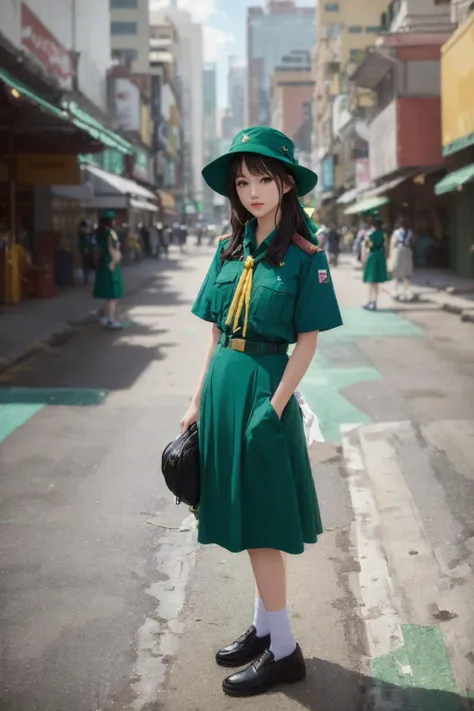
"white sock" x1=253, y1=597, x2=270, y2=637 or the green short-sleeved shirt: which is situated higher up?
the green short-sleeved shirt

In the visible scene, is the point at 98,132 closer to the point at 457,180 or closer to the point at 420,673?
the point at 457,180

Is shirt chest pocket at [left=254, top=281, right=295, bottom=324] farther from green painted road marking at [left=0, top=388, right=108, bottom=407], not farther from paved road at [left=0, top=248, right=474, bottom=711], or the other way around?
green painted road marking at [left=0, top=388, right=108, bottom=407]

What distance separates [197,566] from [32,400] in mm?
4826

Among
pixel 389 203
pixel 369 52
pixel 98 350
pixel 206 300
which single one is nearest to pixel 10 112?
pixel 98 350

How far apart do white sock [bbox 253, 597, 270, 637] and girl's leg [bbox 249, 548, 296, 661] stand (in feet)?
0.24

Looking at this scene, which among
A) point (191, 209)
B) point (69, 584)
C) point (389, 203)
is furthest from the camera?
point (191, 209)

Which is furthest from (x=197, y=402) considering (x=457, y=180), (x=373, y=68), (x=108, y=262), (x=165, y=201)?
(x=165, y=201)

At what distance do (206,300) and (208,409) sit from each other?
44 cm

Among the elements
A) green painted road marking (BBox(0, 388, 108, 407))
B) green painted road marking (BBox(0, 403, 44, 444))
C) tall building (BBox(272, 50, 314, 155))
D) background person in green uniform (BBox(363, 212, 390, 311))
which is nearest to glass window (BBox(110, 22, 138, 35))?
tall building (BBox(272, 50, 314, 155))

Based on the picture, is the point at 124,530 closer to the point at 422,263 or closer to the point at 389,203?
the point at 422,263

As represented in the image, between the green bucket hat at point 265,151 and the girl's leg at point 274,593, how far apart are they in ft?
4.33

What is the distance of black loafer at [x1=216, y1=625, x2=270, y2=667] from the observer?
3.50 m

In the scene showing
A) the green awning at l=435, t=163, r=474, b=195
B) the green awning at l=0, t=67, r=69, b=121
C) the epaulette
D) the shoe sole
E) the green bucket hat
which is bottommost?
the shoe sole

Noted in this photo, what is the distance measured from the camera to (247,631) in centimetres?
355
